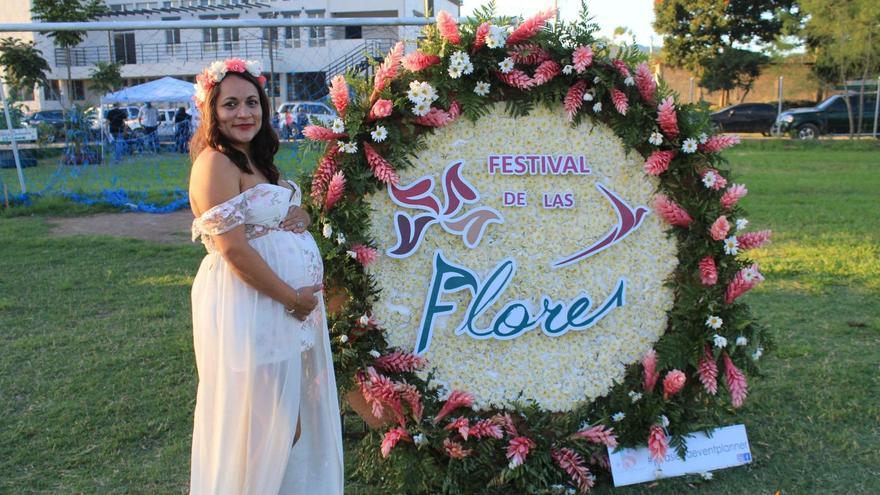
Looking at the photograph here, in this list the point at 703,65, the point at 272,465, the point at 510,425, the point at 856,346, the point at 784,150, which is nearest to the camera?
the point at 272,465

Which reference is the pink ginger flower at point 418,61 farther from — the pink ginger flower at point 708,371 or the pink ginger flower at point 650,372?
the pink ginger flower at point 708,371

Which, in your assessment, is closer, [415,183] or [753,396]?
[415,183]

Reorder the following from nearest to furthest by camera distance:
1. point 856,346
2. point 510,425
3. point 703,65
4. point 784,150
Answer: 1. point 510,425
2. point 856,346
3. point 784,150
4. point 703,65

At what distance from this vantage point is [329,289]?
11.9 feet

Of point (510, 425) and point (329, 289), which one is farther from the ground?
point (329, 289)

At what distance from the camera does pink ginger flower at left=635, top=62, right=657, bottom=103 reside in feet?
11.7

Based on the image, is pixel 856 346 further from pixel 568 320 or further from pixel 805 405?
pixel 568 320

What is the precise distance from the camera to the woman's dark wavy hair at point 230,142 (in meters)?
2.72

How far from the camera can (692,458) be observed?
365cm

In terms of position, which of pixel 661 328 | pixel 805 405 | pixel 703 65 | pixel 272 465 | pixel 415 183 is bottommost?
pixel 805 405

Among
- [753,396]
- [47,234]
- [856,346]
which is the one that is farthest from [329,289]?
[47,234]

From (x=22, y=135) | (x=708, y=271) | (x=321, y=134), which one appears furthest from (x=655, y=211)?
(x=22, y=135)

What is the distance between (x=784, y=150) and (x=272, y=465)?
20451 mm

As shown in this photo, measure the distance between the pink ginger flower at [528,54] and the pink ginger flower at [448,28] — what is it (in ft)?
0.84
